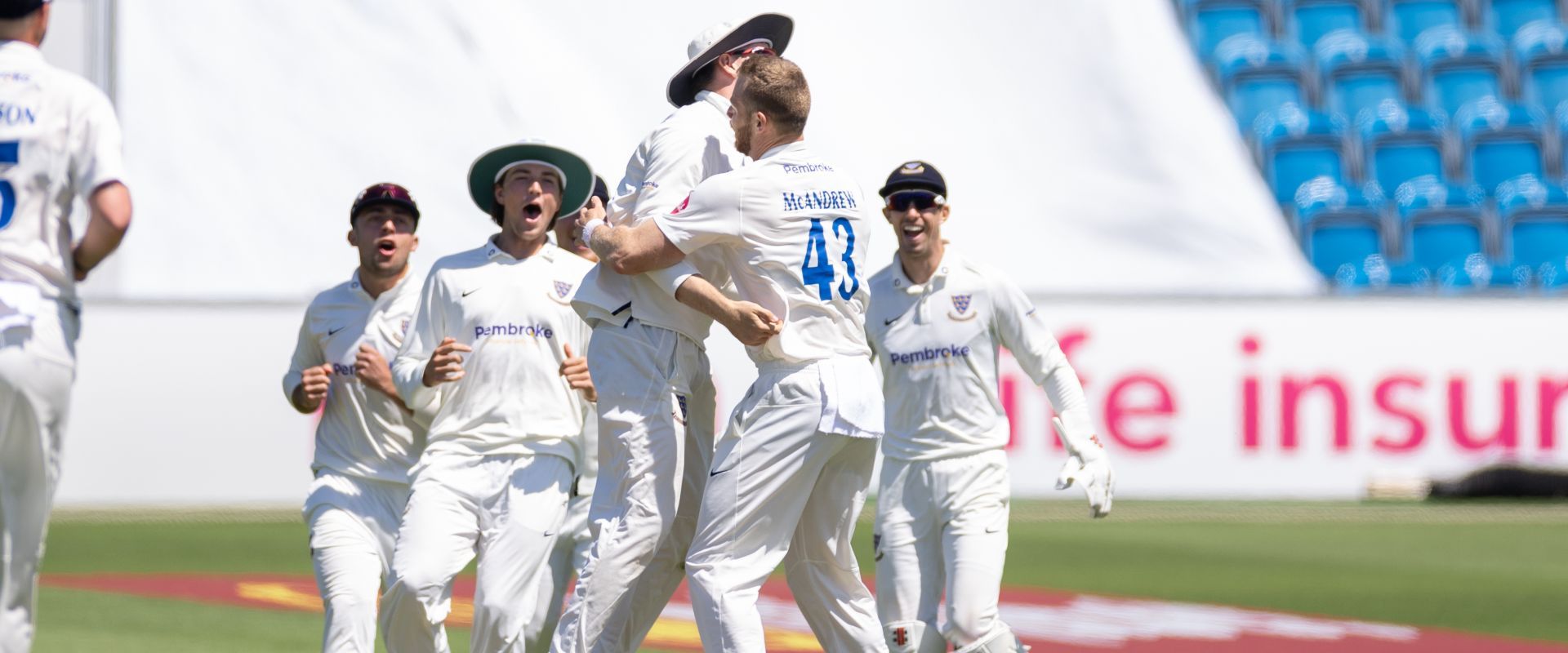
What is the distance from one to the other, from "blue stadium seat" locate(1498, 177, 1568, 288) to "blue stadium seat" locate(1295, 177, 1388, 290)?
53.1 inches

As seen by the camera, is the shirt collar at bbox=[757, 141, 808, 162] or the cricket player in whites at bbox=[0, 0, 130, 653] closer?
the cricket player in whites at bbox=[0, 0, 130, 653]

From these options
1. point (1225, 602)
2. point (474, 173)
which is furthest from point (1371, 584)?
point (474, 173)

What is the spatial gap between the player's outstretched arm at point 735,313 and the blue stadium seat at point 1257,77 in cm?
1680

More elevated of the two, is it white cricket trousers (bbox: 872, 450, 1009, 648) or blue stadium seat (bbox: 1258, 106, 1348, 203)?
blue stadium seat (bbox: 1258, 106, 1348, 203)

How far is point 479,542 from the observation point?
22.1 feet

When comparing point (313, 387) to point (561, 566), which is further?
point (561, 566)

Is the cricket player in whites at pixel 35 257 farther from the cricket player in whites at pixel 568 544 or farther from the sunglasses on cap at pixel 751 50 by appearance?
the cricket player in whites at pixel 568 544

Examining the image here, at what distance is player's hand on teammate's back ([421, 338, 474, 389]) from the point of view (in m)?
6.52

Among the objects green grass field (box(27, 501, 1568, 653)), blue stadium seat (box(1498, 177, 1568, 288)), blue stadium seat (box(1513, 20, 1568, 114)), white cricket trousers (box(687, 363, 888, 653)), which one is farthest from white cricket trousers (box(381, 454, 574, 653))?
blue stadium seat (box(1513, 20, 1568, 114))

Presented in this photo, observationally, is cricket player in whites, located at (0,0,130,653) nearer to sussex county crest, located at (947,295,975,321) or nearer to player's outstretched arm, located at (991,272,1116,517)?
player's outstretched arm, located at (991,272,1116,517)

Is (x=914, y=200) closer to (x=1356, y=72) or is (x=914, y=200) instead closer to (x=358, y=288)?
(x=358, y=288)

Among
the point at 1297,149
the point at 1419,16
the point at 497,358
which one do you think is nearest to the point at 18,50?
the point at 497,358

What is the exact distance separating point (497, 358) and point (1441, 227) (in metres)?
16.3

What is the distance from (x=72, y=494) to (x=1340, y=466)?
11.4m
